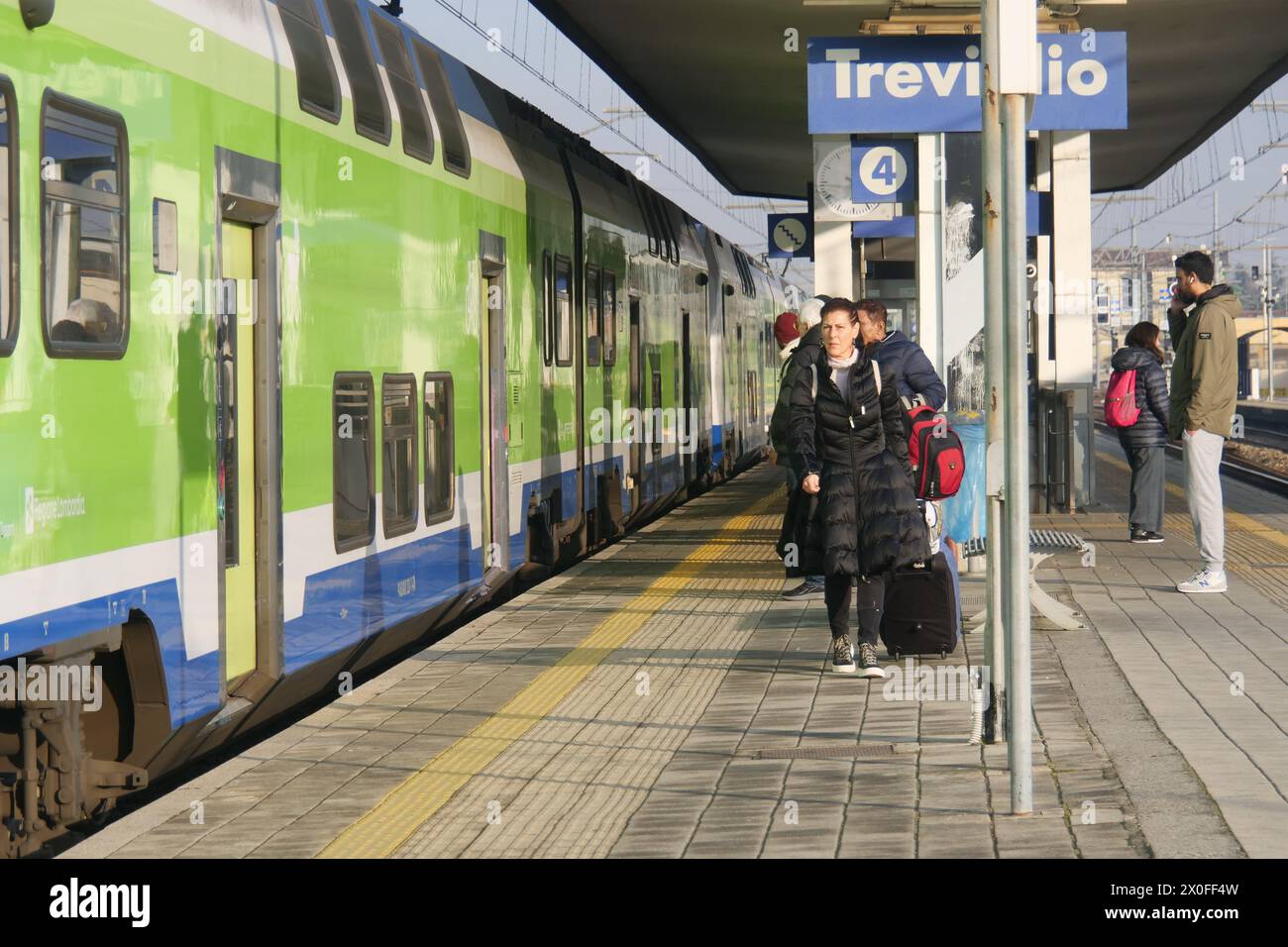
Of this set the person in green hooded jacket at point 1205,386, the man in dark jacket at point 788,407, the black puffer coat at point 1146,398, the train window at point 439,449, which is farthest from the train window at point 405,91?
the black puffer coat at point 1146,398

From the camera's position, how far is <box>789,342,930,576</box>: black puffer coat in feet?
27.2

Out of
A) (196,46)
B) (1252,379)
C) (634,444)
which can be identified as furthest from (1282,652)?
(1252,379)

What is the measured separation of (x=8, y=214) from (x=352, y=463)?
10.9 ft

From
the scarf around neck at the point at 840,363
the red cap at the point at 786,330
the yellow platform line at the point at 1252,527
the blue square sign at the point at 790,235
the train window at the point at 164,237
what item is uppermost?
the blue square sign at the point at 790,235

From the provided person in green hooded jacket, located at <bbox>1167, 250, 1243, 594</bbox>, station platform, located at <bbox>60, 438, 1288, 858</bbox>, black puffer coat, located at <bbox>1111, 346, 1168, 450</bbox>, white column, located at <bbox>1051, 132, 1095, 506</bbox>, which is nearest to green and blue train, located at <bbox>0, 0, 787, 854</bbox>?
station platform, located at <bbox>60, 438, 1288, 858</bbox>

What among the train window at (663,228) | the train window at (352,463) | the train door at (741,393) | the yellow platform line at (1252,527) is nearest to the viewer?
the train window at (352,463)

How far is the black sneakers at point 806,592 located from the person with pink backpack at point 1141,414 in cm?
385

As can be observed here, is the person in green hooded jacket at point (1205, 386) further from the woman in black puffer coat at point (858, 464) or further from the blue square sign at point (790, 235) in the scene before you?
the blue square sign at point (790, 235)

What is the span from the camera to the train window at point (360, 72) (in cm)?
849

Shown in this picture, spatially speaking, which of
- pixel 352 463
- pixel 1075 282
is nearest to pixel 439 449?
pixel 352 463

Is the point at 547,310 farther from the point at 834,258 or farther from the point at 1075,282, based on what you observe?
the point at 1075,282

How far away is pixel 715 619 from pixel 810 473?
2332 mm

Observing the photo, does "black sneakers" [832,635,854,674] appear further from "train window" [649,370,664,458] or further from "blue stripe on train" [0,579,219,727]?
"train window" [649,370,664,458]

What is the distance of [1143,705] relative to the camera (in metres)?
7.45
